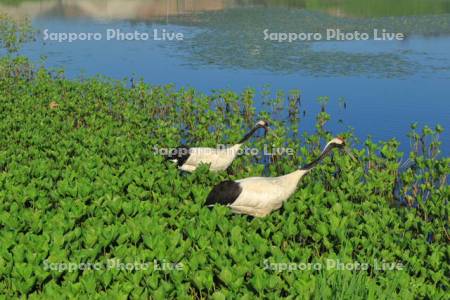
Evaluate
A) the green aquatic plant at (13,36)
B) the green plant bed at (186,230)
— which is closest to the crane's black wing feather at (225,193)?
the green plant bed at (186,230)

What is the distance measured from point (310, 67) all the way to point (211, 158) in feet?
65.3

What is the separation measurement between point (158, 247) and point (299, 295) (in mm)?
2164

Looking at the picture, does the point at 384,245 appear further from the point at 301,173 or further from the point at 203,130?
the point at 203,130

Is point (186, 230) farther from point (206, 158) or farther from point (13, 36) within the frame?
point (13, 36)

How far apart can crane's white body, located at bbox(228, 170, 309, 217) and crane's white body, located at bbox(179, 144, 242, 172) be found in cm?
260

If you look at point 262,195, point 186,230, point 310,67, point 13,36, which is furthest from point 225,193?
point 13,36

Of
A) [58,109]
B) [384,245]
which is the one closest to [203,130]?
[58,109]

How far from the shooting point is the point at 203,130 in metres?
16.2

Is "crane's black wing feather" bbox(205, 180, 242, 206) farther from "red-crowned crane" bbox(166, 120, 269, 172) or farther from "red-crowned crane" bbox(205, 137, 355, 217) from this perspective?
"red-crowned crane" bbox(166, 120, 269, 172)

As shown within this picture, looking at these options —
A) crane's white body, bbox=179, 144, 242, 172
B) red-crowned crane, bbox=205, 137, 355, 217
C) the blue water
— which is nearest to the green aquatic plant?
the blue water

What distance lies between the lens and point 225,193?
31.0 ft

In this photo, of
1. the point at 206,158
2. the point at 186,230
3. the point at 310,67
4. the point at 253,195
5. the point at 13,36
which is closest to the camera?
the point at 186,230

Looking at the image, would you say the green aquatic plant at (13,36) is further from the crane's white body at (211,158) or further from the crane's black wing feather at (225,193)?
the crane's black wing feather at (225,193)

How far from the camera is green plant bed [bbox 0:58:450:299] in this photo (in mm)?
6738
